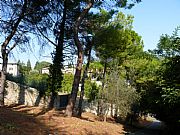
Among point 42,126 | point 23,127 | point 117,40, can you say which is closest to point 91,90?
point 117,40

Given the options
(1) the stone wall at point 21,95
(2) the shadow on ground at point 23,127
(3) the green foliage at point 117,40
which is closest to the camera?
(2) the shadow on ground at point 23,127

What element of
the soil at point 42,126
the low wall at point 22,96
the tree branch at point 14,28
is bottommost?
the soil at point 42,126

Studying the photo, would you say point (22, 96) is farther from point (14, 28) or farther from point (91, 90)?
point (91, 90)

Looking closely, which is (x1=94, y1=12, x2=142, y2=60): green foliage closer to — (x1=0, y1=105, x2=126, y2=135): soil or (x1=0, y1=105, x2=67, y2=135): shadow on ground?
(x1=0, y1=105, x2=126, y2=135): soil

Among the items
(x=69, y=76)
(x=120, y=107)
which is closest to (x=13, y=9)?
(x=120, y=107)

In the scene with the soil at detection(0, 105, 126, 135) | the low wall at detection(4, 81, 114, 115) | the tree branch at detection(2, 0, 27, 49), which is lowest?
the soil at detection(0, 105, 126, 135)

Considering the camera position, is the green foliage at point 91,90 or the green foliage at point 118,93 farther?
the green foliage at point 91,90

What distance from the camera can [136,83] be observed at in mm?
41750

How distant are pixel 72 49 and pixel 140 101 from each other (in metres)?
12.8

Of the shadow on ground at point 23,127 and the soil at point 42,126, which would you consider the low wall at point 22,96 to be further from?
the shadow on ground at point 23,127

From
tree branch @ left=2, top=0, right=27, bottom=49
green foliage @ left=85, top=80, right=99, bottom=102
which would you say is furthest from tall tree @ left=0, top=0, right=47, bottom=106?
green foliage @ left=85, top=80, right=99, bottom=102

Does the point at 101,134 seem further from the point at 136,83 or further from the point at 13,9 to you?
the point at 136,83

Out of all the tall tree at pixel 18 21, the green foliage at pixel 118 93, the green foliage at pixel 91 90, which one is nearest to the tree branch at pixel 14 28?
the tall tree at pixel 18 21

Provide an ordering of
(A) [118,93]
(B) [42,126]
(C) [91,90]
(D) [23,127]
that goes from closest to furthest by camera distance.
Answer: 1. (D) [23,127]
2. (B) [42,126]
3. (A) [118,93]
4. (C) [91,90]
